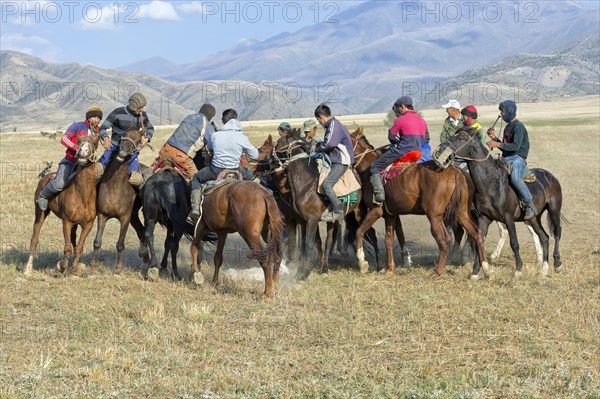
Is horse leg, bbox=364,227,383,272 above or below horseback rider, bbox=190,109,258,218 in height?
below

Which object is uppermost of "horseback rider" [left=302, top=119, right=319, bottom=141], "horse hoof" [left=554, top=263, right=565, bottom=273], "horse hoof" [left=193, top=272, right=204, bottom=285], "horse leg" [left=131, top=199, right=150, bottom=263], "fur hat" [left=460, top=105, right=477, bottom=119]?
"fur hat" [left=460, top=105, right=477, bottom=119]

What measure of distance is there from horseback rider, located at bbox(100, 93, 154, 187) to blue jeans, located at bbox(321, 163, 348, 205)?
125 inches

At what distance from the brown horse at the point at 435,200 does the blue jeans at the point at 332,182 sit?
97 cm

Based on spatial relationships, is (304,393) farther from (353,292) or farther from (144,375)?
(353,292)

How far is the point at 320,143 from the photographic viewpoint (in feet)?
43.4

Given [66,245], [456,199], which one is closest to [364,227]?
[456,199]

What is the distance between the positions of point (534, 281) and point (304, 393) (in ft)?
21.0

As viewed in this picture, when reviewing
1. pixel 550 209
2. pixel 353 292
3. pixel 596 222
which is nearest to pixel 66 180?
pixel 353 292

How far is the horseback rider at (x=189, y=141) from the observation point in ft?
42.8

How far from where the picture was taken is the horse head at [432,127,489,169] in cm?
1234

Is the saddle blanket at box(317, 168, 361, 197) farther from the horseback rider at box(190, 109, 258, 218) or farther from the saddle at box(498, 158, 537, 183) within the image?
the saddle at box(498, 158, 537, 183)

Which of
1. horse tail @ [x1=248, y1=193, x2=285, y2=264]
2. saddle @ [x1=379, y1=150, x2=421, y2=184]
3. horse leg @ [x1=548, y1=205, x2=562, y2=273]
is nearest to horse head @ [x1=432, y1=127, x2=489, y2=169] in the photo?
saddle @ [x1=379, y1=150, x2=421, y2=184]

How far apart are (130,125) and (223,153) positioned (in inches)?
92.1

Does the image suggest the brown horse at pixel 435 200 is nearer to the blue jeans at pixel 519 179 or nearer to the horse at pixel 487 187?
the horse at pixel 487 187
